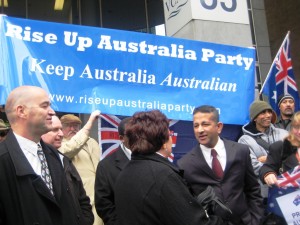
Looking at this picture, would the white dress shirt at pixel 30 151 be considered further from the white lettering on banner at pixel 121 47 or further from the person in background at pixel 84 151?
the white lettering on banner at pixel 121 47

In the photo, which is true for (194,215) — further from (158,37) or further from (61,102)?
(158,37)

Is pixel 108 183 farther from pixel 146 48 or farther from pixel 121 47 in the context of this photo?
pixel 146 48

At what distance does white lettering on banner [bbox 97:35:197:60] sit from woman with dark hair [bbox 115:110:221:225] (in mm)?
2270

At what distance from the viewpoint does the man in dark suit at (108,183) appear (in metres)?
4.03

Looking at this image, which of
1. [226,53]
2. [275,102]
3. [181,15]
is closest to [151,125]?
[226,53]

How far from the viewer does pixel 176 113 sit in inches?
208

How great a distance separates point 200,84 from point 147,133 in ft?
8.89

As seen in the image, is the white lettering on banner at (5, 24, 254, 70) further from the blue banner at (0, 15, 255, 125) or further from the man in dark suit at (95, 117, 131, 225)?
the man in dark suit at (95, 117, 131, 225)

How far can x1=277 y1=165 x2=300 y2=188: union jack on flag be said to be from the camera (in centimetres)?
408

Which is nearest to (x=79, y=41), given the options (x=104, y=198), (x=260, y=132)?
(x=104, y=198)

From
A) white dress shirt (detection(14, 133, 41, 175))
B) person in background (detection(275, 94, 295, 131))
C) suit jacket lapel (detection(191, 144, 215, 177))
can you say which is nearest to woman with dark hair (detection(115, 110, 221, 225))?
white dress shirt (detection(14, 133, 41, 175))

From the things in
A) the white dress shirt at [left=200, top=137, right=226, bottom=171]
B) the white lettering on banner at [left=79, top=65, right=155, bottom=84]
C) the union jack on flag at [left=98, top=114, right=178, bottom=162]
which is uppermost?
the white lettering on banner at [left=79, top=65, right=155, bottom=84]

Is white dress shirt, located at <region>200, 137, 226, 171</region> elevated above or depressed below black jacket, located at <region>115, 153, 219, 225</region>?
above

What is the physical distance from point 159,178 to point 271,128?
2.69 m
